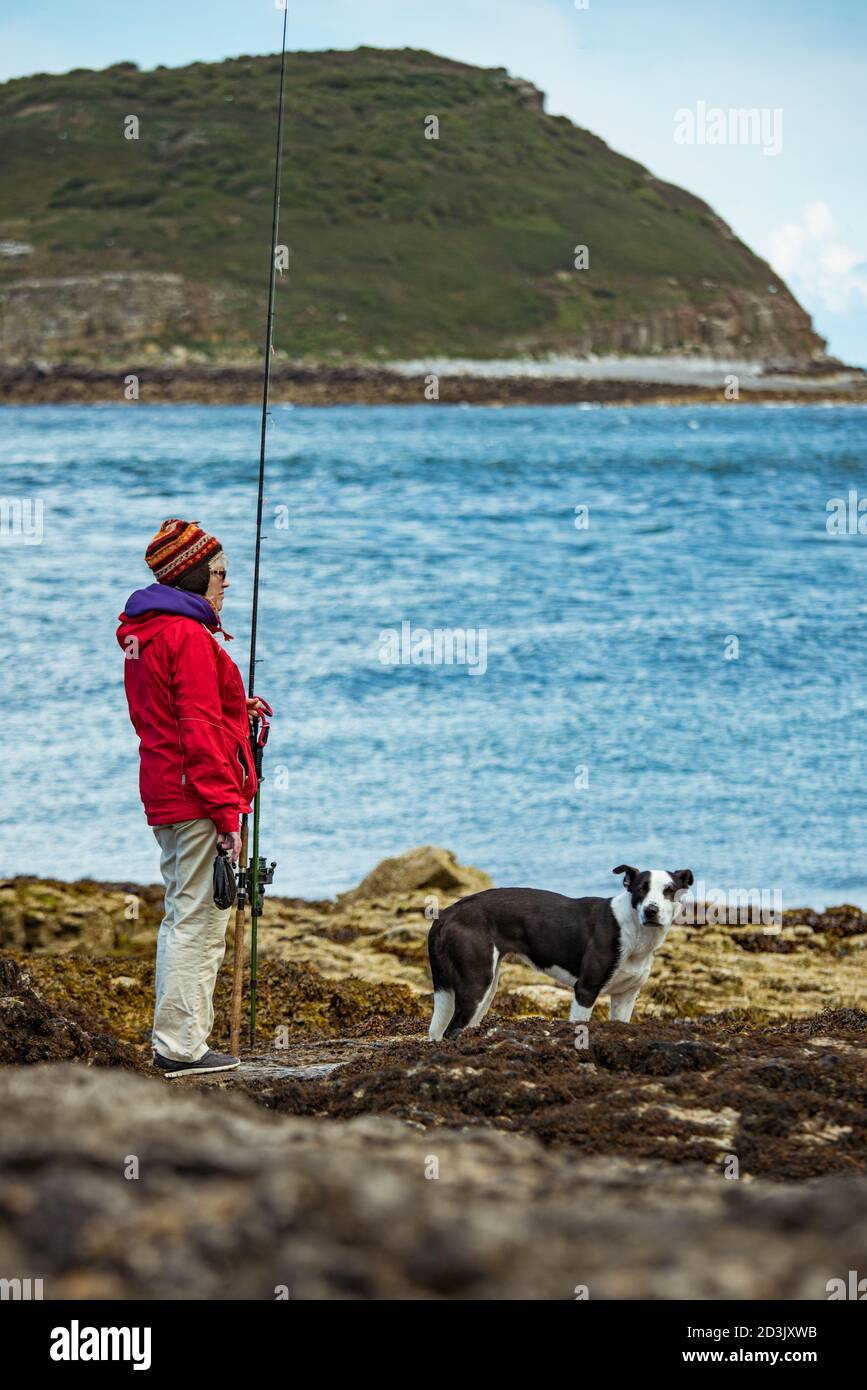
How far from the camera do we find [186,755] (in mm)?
6066

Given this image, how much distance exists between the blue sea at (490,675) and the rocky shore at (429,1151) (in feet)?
18.1

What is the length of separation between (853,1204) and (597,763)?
558 inches

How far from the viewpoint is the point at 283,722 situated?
1819 centimetres

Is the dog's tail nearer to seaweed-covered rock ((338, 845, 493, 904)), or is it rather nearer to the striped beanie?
the striped beanie

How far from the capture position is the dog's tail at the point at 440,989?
676cm

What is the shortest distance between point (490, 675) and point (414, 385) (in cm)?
8739

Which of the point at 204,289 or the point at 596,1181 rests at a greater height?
the point at 204,289

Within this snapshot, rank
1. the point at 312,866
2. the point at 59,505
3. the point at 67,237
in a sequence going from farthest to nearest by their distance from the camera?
1. the point at 67,237
2. the point at 59,505
3. the point at 312,866

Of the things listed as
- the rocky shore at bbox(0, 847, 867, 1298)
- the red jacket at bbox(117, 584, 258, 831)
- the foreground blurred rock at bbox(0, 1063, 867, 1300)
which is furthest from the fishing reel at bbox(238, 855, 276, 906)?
the foreground blurred rock at bbox(0, 1063, 867, 1300)

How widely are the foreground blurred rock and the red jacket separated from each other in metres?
3.04

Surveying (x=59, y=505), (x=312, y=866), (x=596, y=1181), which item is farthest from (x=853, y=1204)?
(x=59, y=505)

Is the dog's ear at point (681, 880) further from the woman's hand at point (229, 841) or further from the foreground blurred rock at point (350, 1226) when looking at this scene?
→ the foreground blurred rock at point (350, 1226)

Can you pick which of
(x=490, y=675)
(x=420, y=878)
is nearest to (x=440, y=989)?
(x=420, y=878)

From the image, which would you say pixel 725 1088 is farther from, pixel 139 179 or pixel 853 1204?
pixel 139 179
